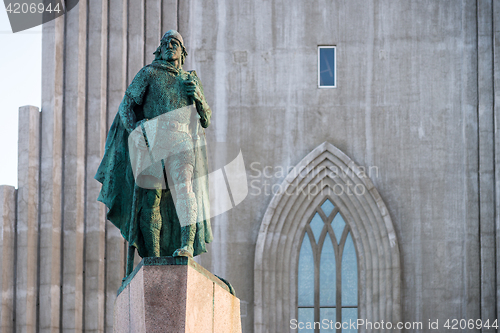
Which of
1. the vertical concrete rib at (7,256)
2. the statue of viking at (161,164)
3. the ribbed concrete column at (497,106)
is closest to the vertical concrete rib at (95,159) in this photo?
the vertical concrete rib at (7,256)

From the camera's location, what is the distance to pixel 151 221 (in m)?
7.32

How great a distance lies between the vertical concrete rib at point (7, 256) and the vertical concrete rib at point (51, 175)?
404mm

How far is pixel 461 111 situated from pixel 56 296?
6.76 m

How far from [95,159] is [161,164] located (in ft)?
20.5

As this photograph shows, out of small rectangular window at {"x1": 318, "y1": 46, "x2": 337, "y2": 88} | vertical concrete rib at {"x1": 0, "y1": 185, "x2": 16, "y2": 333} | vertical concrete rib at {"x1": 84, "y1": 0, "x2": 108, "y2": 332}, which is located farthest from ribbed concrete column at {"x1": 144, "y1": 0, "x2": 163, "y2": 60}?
vertical concrete rib at {"x1": 0, "y1": 185, "x2": 16, "y2": 333}

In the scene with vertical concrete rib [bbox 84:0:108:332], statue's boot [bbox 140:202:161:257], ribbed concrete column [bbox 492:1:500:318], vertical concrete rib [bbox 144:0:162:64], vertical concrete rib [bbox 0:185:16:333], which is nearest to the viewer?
statue's boot [bbox 140:202:161:257]

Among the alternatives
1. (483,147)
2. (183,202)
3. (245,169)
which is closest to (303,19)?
(245,169)

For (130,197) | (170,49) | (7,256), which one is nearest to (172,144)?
(130,197)

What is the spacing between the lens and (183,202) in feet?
23.8

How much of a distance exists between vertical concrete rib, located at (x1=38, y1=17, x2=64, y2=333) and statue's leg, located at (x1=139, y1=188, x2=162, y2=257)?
19.5 ft

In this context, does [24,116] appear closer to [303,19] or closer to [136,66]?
[136,66]

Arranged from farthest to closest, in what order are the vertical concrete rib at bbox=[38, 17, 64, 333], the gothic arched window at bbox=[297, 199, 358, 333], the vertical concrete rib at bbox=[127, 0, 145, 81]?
the vertical concrete rib at bbox=[127, 0, 145, 81]
the gothic arched window at bbox=[297, 199, 358, 333]
the vertical concrete rib at bbox=[38, 17, 64, 333]

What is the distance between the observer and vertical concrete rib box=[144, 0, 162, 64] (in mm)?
13922

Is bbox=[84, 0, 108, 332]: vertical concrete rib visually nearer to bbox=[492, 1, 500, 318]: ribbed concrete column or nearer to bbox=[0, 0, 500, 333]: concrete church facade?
bbox=[0, 0, 500, 333]: concrete church facade
